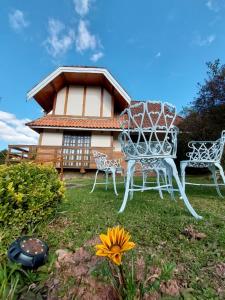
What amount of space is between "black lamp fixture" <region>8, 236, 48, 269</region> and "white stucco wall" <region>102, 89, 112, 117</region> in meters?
12.7

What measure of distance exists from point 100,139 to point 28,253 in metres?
11.9

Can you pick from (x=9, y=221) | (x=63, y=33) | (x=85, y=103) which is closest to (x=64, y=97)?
(x=85, y=103)

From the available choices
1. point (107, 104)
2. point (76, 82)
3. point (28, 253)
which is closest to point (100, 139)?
point (107, 104)

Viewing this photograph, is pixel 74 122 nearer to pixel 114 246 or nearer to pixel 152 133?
pixel 152 133

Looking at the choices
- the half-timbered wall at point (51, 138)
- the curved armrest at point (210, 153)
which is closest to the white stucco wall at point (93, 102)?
the half-timbered wall at point (51, 138)

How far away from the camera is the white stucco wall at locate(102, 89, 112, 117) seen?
45.9 ft

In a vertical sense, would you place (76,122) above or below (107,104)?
below

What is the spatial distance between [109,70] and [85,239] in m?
12.5

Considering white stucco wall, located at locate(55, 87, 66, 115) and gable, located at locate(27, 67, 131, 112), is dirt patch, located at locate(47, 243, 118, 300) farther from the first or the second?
white stucco wall, located at locate(55, 87, 66, 115)

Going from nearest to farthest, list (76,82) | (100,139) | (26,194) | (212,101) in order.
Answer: (26,194) → (212,101) → (100,139) → (76,82)

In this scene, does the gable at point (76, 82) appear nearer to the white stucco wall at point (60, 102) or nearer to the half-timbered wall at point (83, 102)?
the white stucco wall at point (60, 102)

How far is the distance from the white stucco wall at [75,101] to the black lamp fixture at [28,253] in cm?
1268

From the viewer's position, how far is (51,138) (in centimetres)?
1309

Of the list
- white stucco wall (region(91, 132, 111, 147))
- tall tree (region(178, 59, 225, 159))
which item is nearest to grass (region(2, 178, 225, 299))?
tall tree (region(178, 59, 225, 159))
